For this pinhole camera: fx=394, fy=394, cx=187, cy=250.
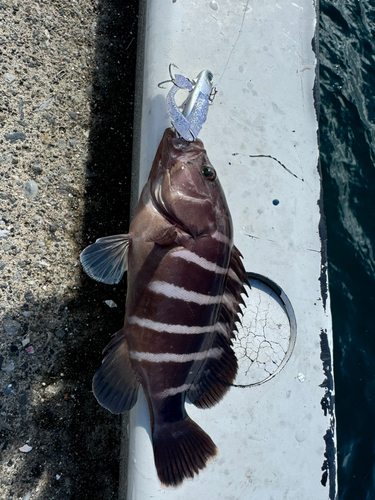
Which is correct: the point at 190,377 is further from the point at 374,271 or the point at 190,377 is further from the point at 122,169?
the point at 374,271

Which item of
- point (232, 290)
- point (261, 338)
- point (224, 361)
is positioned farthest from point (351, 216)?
point (224, 361)

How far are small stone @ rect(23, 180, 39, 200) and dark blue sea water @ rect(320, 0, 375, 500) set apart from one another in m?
2.42

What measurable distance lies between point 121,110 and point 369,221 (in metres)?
2.35

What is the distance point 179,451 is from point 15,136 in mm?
2076

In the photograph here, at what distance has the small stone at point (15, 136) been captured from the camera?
2.48 metres

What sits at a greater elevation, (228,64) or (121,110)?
(228,64)

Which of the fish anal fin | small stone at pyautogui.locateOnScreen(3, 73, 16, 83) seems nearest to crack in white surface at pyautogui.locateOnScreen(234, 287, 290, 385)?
the fish anal fin

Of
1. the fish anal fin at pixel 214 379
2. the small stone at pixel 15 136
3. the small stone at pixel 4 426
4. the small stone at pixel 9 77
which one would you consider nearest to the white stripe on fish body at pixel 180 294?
the fish anal fin at pixel 214 379

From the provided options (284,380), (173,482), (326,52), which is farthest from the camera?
(326,52)

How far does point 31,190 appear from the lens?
8.23 ft

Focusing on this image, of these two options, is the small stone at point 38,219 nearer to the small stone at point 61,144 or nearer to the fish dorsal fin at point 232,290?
the small stone at point 61,144

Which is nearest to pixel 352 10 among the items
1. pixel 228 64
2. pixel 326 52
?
pixel 326 52

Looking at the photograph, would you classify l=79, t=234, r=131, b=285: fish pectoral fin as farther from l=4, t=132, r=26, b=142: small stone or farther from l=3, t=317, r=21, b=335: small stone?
l=4, t=132, r=26, b=142: small stone

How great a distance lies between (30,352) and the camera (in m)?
2.39
